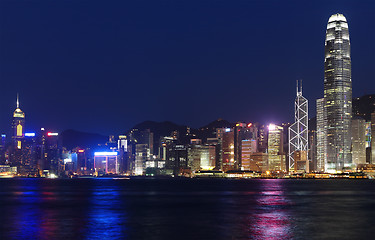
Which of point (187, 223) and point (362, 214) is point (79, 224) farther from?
point (362, 214)

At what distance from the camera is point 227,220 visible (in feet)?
218

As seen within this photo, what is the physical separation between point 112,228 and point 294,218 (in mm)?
23949

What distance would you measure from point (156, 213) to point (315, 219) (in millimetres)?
23021

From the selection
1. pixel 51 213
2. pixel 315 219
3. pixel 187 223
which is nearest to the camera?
pixel 187 223

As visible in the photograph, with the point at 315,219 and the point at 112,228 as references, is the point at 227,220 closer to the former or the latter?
the point at 315,219

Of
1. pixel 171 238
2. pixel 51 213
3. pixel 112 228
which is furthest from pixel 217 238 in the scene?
pixel 51 213

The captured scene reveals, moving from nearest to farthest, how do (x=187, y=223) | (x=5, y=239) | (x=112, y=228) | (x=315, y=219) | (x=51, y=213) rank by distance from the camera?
(x=5, y=239), (x=112, y=228), (x=187, y=223), (x=315, y=219), (x=51, y=213)

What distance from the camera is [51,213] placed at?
76188mm

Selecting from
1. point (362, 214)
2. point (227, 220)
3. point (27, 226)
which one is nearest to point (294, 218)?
point (227, 220)

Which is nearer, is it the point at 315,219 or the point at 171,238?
the point at 171,238

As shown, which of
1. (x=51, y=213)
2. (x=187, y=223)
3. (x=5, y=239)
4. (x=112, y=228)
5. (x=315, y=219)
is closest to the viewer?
(x=5, y=239)

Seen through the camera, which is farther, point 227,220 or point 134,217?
point 134,217

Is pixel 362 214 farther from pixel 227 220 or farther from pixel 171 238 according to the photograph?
pixel 171 238

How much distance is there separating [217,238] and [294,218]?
21.3 metres
